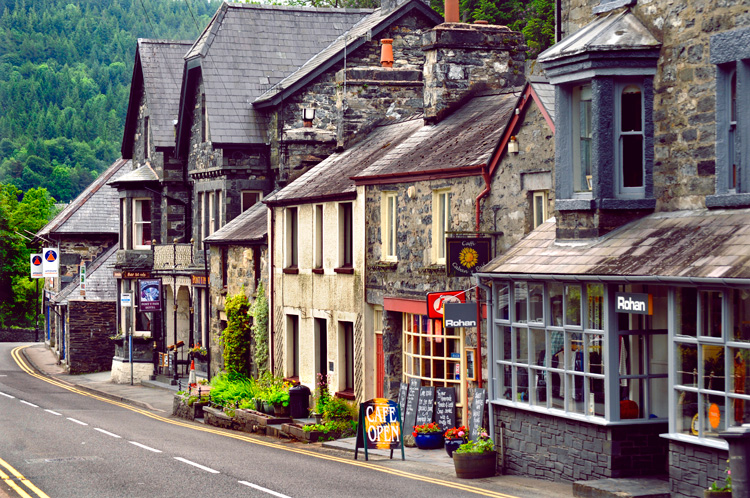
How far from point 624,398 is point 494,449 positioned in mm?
3252

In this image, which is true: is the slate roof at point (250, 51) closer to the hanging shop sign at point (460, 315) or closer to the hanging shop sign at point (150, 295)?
the hanging shop sign at point (150, 295)

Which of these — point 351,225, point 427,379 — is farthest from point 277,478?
point 351,225

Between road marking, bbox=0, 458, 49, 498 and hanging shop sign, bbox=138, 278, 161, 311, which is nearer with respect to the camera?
road marking, bbox=0, 458, 49, 498

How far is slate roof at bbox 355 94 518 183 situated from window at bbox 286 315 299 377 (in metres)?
6.97

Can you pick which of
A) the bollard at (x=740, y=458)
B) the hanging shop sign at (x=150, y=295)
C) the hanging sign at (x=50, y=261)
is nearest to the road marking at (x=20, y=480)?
the bollard at (x=740, y=458)

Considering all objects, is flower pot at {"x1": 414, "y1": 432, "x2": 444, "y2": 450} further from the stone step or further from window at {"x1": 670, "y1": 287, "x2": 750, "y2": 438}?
window at {"x1": 670, "y1": 287, "x2": 750, "y2": 438}

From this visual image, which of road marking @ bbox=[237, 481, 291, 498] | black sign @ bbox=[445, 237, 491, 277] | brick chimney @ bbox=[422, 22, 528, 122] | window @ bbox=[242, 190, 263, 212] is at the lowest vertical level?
road marking @ bbox=[237, 481, 291, 498]

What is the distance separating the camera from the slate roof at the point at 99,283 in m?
53.7

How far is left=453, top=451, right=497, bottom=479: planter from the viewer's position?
731 inches

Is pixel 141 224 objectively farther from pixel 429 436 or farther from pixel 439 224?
pixel 429 436

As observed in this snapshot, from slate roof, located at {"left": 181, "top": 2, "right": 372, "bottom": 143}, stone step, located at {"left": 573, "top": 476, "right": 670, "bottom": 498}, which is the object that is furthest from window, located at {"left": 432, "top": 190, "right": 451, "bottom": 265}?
slate roof, located at {"left": 181, "top": 2, "right": 372, "bottom": 143}

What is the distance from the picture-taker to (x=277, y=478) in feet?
61.6

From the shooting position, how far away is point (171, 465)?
20.8 m

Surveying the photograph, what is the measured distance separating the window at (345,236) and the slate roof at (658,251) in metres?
9.48
